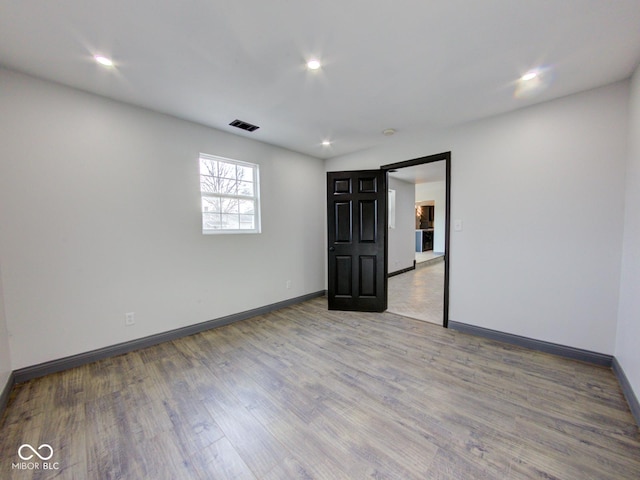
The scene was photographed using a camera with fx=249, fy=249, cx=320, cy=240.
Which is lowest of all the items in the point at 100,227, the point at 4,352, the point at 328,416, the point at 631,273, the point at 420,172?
the point at 328,416

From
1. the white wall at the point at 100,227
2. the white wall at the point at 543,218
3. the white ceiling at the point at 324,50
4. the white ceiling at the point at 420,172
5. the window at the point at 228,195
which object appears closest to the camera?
the white ceiling at the point at 324,50

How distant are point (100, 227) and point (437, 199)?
10051 millimetres

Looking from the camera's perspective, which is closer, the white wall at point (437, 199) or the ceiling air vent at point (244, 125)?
the ceiling air vent at point (244, 125)

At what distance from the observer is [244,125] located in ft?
10.3

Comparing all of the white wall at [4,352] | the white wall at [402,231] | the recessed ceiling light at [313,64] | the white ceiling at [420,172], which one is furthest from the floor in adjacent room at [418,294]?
the white wall at [4,352]

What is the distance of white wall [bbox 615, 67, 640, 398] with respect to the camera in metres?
1.83

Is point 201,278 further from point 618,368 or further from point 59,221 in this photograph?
point 618,368

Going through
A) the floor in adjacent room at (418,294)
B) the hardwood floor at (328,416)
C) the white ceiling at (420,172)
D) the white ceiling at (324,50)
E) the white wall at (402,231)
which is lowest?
the hardwood floor at (328,416)

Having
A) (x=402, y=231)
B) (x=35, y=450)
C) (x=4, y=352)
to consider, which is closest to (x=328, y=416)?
(x=35, y=450)

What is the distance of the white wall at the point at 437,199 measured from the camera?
9289mm

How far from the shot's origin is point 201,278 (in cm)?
314

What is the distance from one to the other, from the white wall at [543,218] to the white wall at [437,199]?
Answer: 6627 millimetres

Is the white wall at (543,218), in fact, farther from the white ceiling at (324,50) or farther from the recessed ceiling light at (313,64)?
the recessed ceiling light at (313,64)

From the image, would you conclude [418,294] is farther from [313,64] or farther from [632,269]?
[313,64]
